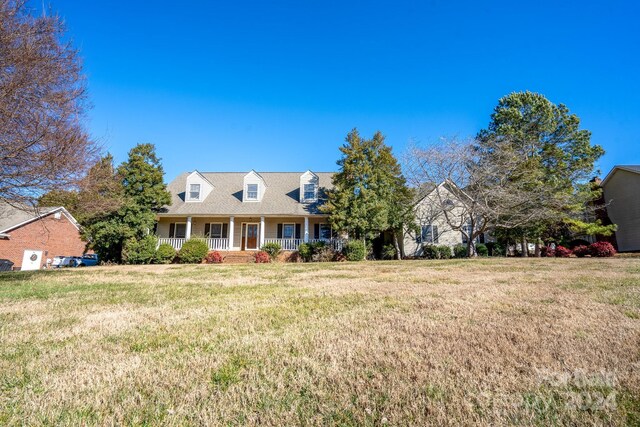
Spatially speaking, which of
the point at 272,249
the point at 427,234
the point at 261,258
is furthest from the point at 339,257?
the point at 427,234

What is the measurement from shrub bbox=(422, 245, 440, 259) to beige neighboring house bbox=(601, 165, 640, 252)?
1441 centimetres

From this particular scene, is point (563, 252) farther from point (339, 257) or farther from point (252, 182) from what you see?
point (252, 182)

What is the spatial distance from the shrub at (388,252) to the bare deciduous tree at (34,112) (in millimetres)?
17228

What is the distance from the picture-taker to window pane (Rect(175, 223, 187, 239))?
23562mm

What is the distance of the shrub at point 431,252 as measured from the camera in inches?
848

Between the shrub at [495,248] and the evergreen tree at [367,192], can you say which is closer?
the evergreen tree at [367,192]

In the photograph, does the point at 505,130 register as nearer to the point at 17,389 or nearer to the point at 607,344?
the point at 607,344

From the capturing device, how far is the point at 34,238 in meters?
26.0

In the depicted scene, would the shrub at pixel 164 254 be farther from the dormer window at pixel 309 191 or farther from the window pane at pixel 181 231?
the dormer window at pixel 309 191

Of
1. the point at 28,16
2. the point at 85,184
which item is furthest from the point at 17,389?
the point at 28,16

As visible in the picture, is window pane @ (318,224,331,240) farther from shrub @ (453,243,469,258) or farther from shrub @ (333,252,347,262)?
shrub @ (453,243,469,258)

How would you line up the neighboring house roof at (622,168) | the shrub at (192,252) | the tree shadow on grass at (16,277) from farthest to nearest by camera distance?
the neighboring house roof at (622,168), the shrub at (192,252), the tree shadow on grass at (16,277)

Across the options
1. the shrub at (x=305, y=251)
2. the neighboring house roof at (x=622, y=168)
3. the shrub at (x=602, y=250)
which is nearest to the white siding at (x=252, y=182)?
the shrub at (x=305, y=251)

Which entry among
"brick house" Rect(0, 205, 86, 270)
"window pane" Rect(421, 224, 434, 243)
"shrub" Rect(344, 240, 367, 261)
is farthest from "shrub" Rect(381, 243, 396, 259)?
"brick house" Rect(0, 205, 86, 270)
